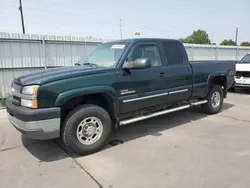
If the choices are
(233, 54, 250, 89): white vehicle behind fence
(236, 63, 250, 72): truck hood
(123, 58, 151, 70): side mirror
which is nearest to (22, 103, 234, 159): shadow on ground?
(123, 58, 151, 70): side mirror

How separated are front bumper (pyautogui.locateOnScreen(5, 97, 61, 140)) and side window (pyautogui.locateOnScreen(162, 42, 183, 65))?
2.67 meters

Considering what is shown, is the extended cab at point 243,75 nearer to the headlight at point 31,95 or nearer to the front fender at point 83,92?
the front fender at point 83,92

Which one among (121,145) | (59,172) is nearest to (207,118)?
(121,145)

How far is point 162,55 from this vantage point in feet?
16.3

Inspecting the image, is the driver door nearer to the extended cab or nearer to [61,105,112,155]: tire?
[61,105,112,155]: tire

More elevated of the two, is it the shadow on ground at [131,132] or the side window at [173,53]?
the side window at [173,53]

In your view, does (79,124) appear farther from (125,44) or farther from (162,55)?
(162,55)

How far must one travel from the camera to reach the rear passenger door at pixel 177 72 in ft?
16.4

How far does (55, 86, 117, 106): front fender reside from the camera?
11.6 feet

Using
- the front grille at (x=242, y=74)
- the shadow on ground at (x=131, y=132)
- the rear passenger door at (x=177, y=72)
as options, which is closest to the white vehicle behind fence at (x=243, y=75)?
the front grille at (x=242, y=74)

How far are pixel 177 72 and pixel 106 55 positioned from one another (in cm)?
158

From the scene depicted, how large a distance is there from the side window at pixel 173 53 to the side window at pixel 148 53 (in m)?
0.27

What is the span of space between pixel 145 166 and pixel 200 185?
837 millimetres

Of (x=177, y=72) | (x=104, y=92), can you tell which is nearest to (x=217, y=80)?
(x=177, y=72)
